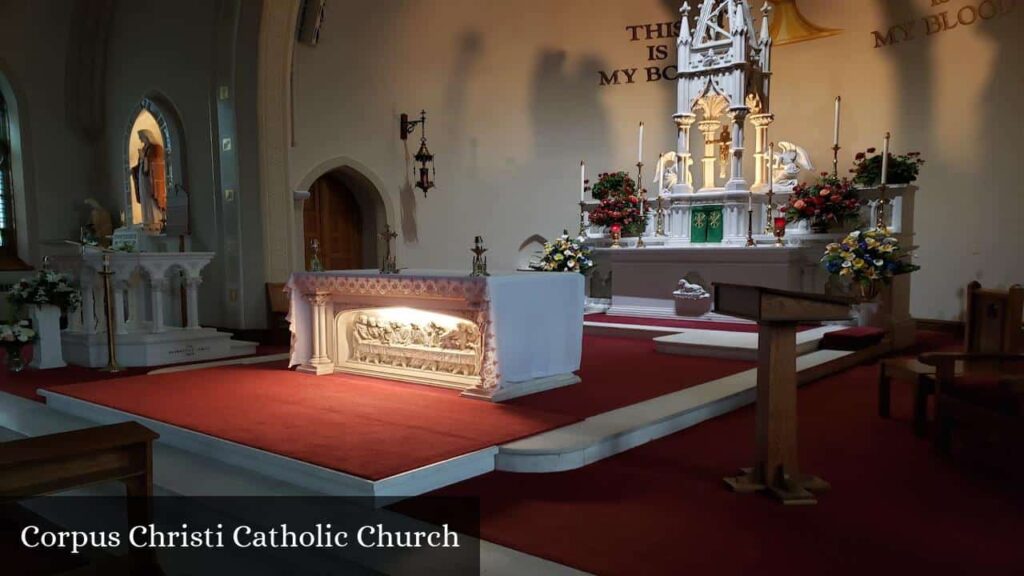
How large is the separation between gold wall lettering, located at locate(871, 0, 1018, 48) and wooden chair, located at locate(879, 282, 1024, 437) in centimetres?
559

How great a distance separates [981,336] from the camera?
4.65 m

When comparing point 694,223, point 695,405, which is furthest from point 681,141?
point 695,405

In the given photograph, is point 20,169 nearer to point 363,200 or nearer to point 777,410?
point 363,200

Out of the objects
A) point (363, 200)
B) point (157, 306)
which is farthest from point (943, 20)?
point (157, 306)

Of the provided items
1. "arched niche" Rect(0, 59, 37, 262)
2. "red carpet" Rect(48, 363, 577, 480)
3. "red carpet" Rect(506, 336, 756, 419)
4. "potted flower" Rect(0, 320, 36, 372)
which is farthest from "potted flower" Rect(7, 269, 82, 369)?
"red carpet" Rect(506, 336, 756, 419)

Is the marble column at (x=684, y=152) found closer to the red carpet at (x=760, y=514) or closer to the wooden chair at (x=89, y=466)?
the red carpet at (x=760, y=514)

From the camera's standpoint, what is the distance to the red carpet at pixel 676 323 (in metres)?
7.98

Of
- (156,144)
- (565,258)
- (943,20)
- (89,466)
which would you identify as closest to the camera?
(89,466)

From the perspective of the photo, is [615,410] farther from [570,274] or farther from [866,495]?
[866,495]

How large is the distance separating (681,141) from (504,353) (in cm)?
547

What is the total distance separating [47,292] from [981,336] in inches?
309

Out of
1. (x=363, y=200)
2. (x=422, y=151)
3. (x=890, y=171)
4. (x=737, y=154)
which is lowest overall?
(x=363, y=200)

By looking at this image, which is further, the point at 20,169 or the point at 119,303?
the point at 20,169

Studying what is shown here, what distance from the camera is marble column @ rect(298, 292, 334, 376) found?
5965mm
